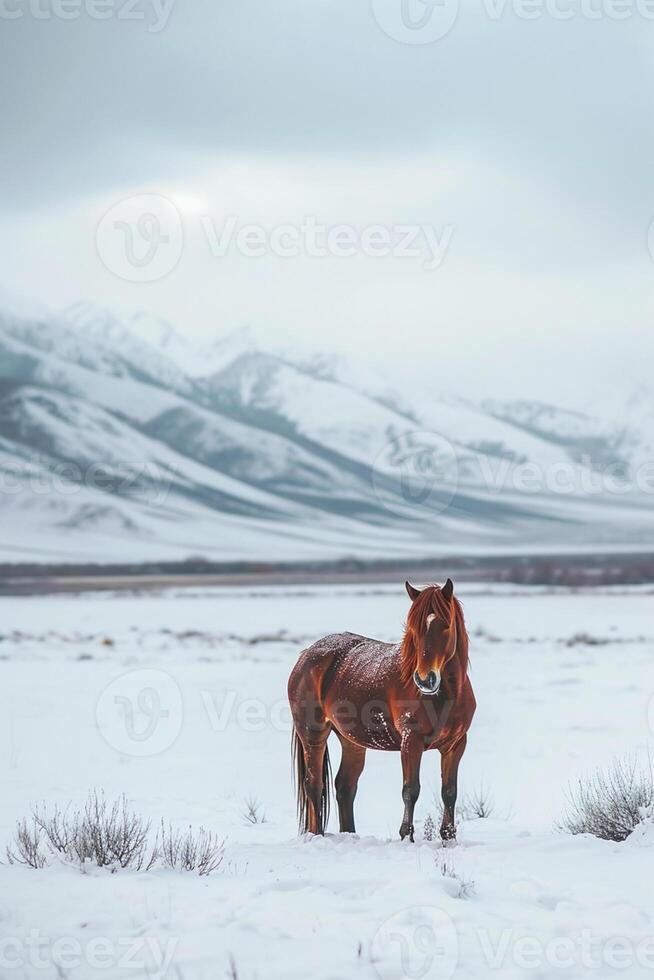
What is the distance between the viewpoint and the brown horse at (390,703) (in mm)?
6910

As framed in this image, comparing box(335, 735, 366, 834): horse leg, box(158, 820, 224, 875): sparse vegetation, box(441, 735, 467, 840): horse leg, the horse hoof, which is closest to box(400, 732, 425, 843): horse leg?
the horse hoof

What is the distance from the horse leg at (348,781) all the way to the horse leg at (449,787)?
2.94ft

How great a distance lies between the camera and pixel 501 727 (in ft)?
52.1

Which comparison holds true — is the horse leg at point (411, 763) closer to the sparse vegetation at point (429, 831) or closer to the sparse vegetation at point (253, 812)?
the sparse vegetation at point (429, 831)

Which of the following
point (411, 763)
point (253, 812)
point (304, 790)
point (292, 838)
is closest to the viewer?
point (411, 763)

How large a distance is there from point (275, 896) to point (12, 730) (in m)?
10.4

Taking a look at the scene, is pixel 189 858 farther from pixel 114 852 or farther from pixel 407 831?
pixel 407 831

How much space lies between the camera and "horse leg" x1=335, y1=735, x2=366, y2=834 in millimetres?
7891

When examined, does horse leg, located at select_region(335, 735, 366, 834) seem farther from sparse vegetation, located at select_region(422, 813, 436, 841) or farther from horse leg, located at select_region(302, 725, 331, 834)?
sparse vegetation, located at select_region(422, 813, 436, 841)

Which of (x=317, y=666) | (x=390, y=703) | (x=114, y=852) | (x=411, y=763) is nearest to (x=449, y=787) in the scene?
(x=411, y=763)

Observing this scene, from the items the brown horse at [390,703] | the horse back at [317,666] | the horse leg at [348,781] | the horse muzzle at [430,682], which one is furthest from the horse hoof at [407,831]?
the horse back at [317,666]

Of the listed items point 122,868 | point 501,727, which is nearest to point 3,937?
point 122,868

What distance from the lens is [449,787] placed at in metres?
7.15

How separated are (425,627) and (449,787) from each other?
1185 millimetres
